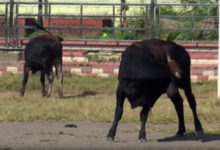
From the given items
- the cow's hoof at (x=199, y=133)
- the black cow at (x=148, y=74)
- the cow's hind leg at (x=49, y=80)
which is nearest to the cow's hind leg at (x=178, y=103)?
the black cow at (x=148, y=74)

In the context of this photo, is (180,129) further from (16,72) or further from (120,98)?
(16,72)

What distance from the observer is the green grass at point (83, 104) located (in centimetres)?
1275

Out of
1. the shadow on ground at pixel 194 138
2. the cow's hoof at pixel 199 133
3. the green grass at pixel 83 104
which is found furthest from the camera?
the green grass at pixel 83 104

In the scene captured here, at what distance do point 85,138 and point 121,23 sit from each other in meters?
11.8

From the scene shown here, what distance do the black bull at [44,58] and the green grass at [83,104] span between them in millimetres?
378

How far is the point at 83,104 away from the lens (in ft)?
46.3

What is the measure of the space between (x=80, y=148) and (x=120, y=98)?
33.9 inches

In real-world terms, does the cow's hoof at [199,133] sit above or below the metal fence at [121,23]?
below

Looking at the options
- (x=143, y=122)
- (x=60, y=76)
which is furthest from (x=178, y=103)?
(x=60, y=76)

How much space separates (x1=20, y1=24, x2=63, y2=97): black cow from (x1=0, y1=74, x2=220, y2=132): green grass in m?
0.40

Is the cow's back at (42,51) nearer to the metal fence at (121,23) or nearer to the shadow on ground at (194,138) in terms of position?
the metal fence at (121,23)

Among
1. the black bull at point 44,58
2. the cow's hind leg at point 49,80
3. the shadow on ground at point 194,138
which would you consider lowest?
the shadow on ground at point 194,138

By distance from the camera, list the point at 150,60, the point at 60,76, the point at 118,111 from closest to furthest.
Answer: the point at 150,60 → the point at 118,111 → the point at 60,76

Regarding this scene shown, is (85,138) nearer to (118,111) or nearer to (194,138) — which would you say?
(118,111)
